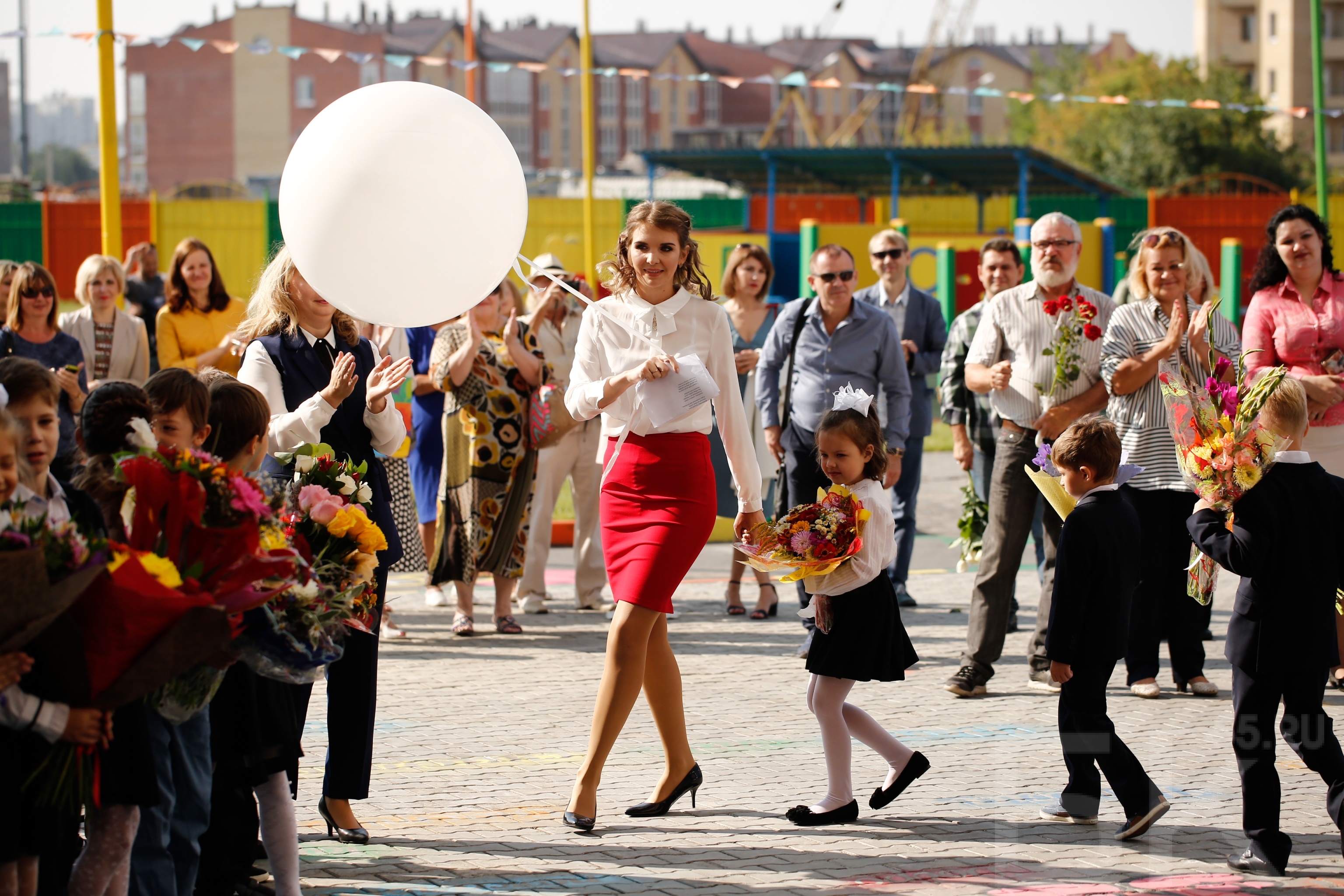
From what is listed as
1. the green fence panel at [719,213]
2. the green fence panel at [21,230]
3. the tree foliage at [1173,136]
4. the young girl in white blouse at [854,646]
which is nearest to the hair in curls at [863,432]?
the young girl in white blouse at [854,646]

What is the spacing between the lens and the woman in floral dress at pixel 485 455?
8250mm

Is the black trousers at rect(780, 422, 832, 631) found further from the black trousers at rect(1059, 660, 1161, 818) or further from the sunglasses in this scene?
the black trousers at rect(1059, 660, 1161, 818)

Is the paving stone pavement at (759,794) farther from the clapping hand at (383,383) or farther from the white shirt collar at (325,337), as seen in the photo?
the white shirt collar at (325,337)

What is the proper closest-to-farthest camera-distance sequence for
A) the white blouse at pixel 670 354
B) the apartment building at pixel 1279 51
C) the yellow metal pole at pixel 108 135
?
the white blouse at pixel 670 354
the yellow metal pole at pixel 108 135
the apartment building at pixel 1279 51

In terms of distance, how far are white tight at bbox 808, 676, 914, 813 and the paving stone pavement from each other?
0.42ft

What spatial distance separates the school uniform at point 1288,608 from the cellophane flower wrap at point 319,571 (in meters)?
2.62

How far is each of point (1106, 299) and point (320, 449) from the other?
4.21 meters

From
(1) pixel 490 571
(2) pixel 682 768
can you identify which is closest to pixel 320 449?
(2) pixel 682 768

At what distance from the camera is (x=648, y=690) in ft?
16.8

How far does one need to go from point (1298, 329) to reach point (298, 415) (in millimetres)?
4762

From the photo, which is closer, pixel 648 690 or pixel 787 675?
pixel 648 690

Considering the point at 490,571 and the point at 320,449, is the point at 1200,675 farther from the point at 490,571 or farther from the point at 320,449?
the point at 320,449

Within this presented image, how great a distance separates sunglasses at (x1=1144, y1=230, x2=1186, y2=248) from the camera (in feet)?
22.4

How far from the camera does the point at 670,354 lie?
5.20m
